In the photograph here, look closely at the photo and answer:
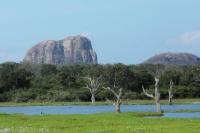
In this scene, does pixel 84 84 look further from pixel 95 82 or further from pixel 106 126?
pixel 106 126

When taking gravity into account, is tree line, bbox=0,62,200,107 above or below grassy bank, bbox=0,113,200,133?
above

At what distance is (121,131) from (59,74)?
383 feet

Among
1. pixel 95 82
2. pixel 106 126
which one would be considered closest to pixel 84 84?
pixel 95 82

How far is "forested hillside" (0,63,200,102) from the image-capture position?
440 feet

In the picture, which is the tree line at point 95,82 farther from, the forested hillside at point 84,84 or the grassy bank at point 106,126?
the grassy bank at point 106,126

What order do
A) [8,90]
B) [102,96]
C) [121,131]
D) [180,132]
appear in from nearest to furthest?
[180,132], [121,131], [102,96], [8,90]

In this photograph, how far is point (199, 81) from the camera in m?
136

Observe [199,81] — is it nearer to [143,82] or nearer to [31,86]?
[143,82]

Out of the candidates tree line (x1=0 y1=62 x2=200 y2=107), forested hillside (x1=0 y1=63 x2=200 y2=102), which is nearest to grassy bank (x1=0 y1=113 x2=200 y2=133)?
tree line (x1=0 y1=62 x2=200 y2=107)

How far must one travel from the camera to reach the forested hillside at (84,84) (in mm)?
134000

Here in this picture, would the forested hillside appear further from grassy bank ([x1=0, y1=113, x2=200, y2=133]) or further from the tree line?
grassy bank ([x1=0, y1=113, x2=200, y2=133])

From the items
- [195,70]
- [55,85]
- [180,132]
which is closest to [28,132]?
[180,132]

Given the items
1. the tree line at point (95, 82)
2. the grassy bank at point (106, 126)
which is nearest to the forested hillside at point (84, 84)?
the tree line at point (95, 82)

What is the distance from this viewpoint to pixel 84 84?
142m
